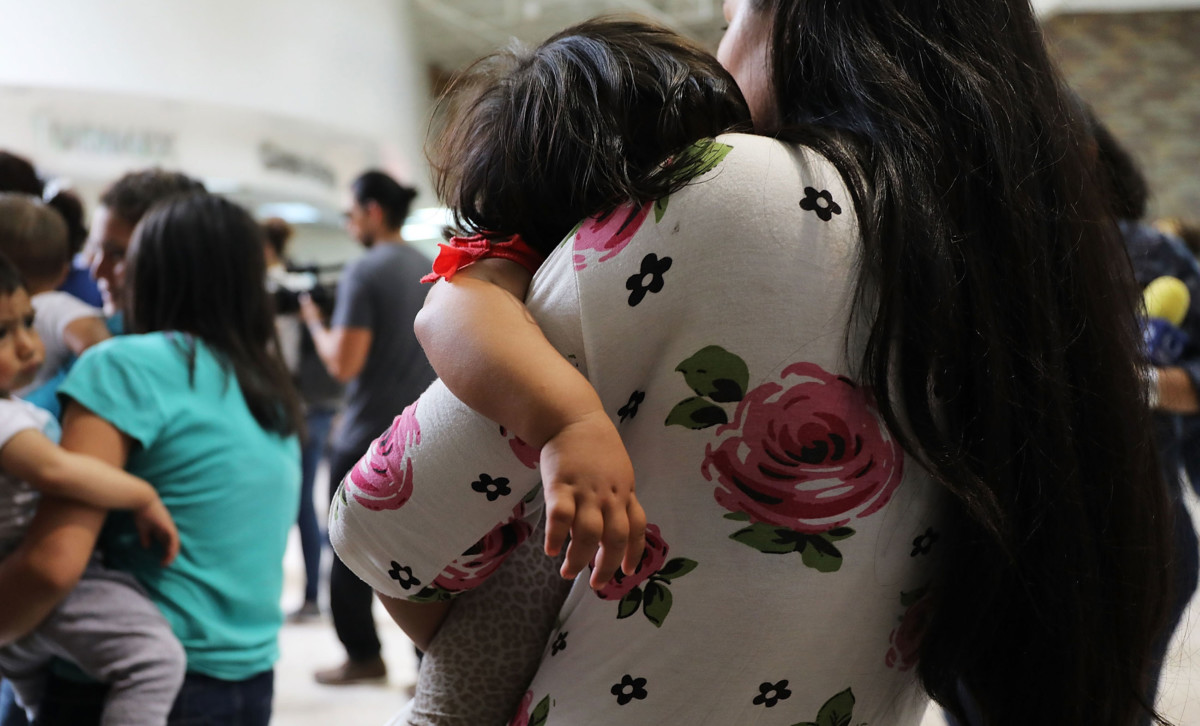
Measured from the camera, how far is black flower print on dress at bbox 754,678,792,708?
0.75m

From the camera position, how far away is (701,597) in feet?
2.37

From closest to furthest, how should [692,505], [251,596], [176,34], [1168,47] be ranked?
[692,505] < [251,596] < [176,34] < [1168,47]

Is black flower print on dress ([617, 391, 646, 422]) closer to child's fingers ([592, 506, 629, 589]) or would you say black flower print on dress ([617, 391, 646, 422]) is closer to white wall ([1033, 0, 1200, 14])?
child's fingers ([592, 506, 629, 589])

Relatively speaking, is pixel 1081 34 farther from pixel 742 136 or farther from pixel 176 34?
pixel 742 136

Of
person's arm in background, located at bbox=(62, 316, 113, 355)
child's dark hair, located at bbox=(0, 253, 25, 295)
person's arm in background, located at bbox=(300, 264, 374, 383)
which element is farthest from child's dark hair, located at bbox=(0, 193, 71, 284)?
person's arm in background, located at bbox=(300, 264, 374, 383)

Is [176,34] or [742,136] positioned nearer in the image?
[742,136]

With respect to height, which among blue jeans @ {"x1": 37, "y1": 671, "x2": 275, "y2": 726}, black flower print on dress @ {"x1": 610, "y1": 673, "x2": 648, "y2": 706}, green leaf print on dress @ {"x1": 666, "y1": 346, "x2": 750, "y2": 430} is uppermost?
green leaf print on dress @ {"x1": 666, "y1": 346, "x2": 750, "y2": 430}

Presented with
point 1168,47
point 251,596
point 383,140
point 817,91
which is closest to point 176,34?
point 383,140

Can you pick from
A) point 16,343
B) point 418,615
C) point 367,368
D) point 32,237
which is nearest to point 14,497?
point 16,343

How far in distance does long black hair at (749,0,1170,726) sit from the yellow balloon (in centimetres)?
133

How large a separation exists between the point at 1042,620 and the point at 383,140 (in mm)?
9027

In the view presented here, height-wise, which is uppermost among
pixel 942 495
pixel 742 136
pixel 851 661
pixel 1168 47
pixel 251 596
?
pixel 742 136

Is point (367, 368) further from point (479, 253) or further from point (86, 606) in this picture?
point (479, 253)

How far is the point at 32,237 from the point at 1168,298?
90.9 inches
